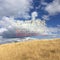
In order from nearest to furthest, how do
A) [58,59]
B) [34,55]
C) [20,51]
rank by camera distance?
[58,59] → [34,55] → [20,51]

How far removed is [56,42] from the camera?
54.7 ft

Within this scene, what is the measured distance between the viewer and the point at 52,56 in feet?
45.8

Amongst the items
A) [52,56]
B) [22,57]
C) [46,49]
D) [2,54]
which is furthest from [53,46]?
[2,54]

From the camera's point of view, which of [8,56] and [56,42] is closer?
[8,56]

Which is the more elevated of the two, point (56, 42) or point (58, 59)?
point (56, 42)

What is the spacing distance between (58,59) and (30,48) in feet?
10.5

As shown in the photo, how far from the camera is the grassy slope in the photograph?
14082 mm

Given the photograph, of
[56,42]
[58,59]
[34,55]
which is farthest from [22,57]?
[56,42]

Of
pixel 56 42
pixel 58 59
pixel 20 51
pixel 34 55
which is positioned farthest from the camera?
pixel 56 42

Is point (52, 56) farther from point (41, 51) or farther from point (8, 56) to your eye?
point (8, 56)

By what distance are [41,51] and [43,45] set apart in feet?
4.23

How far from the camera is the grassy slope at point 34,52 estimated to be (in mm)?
14082

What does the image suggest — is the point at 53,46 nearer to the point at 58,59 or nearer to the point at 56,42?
the point at 56,42

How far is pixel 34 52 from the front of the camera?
589 inches
